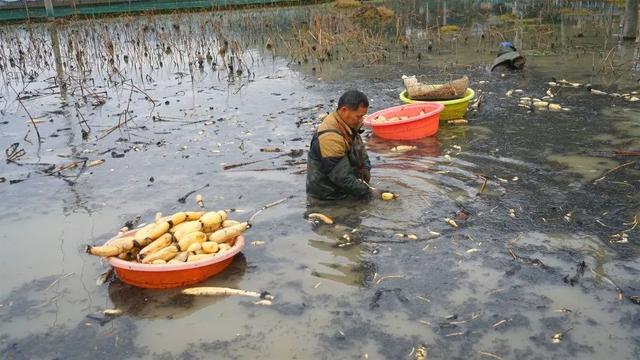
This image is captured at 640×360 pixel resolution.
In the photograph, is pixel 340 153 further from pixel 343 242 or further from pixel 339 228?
pixel 343 242

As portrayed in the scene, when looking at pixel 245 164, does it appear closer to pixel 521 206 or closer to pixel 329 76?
pixel 521 206

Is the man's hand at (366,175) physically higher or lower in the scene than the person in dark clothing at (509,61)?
lower

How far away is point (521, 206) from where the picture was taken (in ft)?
18.6

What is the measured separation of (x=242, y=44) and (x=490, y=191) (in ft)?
43.8

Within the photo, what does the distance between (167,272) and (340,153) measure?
211cm

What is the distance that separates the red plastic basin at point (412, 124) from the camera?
25.5 feet

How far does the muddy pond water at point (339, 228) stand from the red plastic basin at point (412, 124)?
0.15 meters

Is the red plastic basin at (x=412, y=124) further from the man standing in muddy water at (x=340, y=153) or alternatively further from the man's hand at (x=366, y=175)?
the man standing in muddy water at (x=340, y=153)

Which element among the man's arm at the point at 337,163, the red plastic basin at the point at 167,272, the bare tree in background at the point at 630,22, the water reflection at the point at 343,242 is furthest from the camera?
the bare tree in background at the point at 630,22

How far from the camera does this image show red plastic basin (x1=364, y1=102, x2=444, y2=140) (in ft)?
25.5

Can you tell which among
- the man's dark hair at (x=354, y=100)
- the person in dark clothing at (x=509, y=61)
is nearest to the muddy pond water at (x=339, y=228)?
the person in dark clothing at (x=509, y=61)

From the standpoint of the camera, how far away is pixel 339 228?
5445mm

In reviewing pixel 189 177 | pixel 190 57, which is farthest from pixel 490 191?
pixel 190 57

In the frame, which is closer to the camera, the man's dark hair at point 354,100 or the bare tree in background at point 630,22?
the man's dark hair at point 354,100
